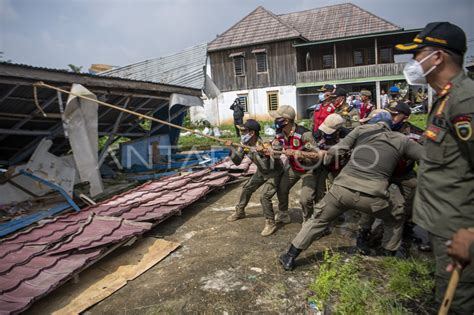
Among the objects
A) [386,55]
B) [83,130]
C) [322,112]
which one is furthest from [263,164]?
[386,55]

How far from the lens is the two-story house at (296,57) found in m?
21.9

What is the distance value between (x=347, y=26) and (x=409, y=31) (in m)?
5.05

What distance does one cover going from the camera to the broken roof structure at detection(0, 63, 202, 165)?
210 inches

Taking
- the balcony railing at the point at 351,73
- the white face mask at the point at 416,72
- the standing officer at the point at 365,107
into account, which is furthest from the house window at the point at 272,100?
the white face mask at the point at 416,72

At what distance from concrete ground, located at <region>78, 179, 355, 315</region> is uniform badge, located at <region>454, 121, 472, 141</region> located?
82.5 inches

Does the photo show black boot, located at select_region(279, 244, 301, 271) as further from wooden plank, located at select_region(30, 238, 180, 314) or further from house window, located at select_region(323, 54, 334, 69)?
house window, located at select_region(323, 54, 334, 69)

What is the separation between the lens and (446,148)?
78.5 inches

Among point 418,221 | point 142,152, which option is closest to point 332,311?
point 418,221

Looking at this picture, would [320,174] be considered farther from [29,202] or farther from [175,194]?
[29,202]

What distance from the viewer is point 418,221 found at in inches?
87.2

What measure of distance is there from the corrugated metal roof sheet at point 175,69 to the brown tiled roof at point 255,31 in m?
13.9

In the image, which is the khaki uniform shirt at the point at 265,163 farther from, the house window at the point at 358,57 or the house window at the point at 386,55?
the house window at the point at 386,55

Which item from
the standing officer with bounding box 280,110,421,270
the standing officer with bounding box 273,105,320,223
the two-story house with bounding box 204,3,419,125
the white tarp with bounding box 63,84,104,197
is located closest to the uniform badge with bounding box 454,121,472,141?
the standing officer with bounding box 280,110,421,270

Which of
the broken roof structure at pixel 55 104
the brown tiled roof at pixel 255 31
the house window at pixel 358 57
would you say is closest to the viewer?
the broken roof structure at pixel 55 104
